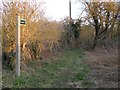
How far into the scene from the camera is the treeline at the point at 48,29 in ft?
32.7

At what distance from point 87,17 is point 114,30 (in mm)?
3032

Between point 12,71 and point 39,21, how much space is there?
3.58 metres

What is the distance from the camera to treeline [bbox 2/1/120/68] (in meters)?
9.96

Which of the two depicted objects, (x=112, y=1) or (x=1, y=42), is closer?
(x=1, y=42)

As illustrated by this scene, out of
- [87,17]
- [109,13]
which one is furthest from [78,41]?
[109,13]

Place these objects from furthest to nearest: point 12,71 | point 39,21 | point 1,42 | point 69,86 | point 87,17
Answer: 1. point 87,17
2. point 39,21
3. point 1,42
4. point 12,71
5. point 69,86

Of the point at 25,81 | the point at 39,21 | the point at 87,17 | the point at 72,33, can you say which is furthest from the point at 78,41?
the point at 25,81

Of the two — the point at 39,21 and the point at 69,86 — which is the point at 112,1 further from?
the point at 69,86

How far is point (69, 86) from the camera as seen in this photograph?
6.45 metres

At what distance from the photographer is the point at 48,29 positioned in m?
13.5

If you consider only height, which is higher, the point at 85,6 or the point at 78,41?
the point at 85,6

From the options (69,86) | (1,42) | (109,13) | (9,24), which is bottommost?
(69,86)

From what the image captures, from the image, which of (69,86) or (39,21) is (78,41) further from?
(69,86)

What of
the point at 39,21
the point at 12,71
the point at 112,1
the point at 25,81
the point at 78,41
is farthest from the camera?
the point at 78,41
